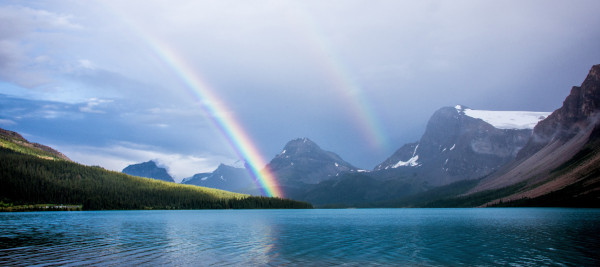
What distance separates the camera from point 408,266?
38.7m

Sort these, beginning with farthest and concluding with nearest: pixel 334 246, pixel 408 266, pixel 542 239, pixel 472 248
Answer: pixel 542 239, pixel 334 246, pixel 472 248, pixel 408 266

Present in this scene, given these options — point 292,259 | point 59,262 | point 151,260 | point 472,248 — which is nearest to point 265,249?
point 292,259

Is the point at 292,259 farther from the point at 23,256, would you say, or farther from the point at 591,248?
the point at 591,248

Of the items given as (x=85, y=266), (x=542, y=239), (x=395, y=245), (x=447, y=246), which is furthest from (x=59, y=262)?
(x=542, y=239)

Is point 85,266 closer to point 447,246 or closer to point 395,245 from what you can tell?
point 395,245

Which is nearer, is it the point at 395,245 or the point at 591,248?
the point at 591,248

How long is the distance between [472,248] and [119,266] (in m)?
43.9

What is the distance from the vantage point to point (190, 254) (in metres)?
48.3

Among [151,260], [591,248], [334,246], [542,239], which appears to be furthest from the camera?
[542,239]

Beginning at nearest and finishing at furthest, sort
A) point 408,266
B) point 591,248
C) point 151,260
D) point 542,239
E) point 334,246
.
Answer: point 408,266
point 151,260
point 591,248
point 334,246
point 542,239

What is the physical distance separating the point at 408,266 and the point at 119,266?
1155 inches

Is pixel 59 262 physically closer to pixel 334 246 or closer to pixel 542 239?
pixel 334 246

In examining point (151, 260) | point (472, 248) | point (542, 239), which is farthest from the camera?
point (542, 239)

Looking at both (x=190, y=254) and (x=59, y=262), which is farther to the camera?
(x=190, y=254)
